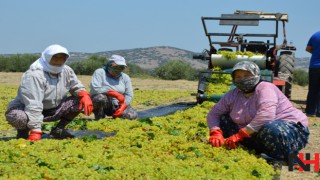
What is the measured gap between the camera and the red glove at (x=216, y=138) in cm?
585

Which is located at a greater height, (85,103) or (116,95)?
(85,103)

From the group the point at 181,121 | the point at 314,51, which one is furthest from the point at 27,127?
the point at 314,51

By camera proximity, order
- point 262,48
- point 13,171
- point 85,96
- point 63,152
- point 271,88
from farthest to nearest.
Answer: point 262,48, point 85,96, point 271,88, point 63,152, point 13,171

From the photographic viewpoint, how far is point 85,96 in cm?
686

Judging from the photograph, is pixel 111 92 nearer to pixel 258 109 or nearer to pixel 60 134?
pixel 60 134

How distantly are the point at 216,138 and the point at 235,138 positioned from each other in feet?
0.84

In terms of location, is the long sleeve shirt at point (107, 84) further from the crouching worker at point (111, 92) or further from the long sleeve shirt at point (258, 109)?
the long sleeve shirt at point (258, 109)

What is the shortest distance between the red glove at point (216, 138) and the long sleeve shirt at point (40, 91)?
2.00 metres

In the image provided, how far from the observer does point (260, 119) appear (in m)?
5.61

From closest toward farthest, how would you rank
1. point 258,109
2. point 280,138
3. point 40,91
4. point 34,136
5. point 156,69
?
point 280,138 < point 258,109 < point 34,136 < point 40,91 < point 156,69

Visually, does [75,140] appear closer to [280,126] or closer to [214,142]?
[214,142]

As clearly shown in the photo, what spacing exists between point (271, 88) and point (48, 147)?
2.52m

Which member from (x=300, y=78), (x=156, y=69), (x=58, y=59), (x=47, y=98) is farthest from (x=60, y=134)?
(x=300, y=78)

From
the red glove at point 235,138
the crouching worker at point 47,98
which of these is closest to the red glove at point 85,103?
the crouching worker at point 47,98
